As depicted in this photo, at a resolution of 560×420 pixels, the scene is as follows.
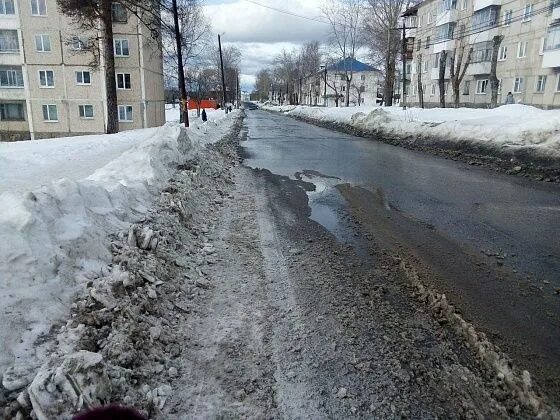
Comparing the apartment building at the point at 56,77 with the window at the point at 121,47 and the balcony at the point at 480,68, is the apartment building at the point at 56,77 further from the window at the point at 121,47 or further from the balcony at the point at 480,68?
the balcony at the point at 480,68

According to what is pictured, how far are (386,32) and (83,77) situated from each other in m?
29.9

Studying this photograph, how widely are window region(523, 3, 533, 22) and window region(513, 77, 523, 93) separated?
4.90 m

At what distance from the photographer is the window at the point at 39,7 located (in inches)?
1373

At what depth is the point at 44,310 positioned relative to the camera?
125 inches

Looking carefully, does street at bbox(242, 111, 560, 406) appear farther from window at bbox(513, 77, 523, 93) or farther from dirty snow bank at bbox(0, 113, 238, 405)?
window at bbox(513, 77, 523, 93)

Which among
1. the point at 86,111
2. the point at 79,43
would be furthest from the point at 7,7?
the point at 86,111

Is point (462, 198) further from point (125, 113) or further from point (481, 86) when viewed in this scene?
point (481, 86)

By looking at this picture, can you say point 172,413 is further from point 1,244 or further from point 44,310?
point 1,244

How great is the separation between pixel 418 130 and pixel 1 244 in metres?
20.3

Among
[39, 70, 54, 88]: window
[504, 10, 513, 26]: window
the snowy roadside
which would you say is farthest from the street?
[504, 10, 513, 26]: window

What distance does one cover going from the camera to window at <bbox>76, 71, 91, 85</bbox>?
3606 centimetres

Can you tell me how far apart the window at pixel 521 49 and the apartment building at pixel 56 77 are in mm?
31447

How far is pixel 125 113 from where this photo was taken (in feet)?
121

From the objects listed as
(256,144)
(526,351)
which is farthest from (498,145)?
(526,351)
